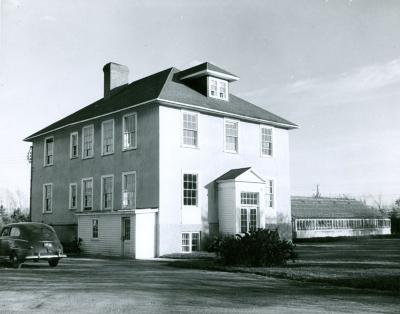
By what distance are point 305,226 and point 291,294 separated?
38.7 meters

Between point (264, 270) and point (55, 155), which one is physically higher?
point (55, 155)

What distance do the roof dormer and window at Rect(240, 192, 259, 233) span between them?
6.17 meters

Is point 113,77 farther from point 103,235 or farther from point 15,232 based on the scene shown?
point 15,232

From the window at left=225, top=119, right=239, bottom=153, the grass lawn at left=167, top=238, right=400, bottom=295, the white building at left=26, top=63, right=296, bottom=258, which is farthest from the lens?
the window at left=225, top=119, right=239, bottom=153

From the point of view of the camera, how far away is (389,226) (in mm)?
60062

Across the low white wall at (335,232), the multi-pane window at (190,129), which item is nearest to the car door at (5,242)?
the multi-pane window at (190,129)

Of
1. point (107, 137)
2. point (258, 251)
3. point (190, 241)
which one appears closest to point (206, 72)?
point (107, 137)

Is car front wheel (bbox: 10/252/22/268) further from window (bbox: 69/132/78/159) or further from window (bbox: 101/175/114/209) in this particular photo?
window (bbox: 69/132/78/159)

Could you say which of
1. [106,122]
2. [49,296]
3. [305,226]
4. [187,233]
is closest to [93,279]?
[49,296]

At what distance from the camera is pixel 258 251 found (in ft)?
61.7

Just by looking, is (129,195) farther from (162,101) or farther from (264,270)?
(264,270)

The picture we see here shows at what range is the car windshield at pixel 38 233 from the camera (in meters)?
19.2

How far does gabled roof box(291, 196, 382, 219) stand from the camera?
5125cm

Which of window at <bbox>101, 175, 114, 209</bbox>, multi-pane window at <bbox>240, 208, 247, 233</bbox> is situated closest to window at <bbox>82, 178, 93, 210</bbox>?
window at <bbox>101, 175, 114, 209</bbox>
